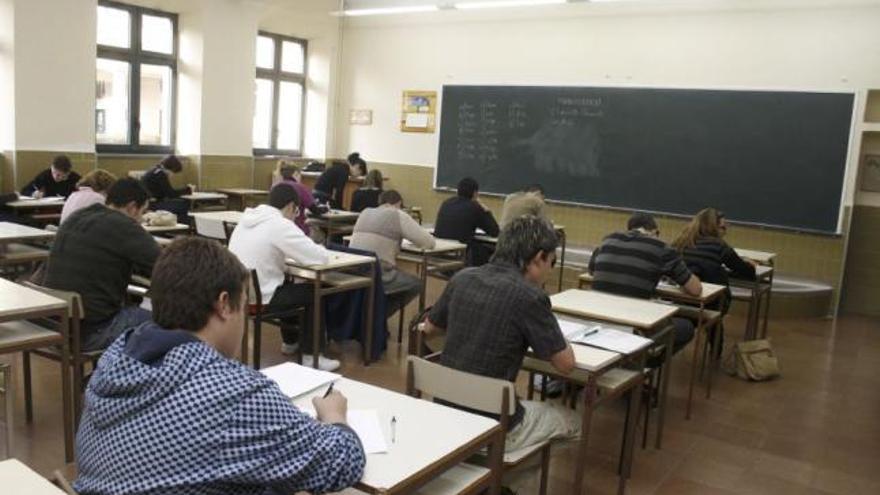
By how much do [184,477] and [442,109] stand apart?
31.5ft

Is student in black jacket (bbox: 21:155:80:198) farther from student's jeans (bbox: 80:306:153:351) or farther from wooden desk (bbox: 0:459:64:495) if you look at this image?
wooden desk (bbox: 0:459:64:495)

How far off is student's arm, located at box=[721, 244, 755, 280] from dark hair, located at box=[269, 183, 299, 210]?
10.4ft

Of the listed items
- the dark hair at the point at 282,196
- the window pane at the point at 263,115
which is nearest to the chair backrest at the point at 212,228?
the dark hair at the point at 282,196

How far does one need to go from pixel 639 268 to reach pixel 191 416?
3.61 meters

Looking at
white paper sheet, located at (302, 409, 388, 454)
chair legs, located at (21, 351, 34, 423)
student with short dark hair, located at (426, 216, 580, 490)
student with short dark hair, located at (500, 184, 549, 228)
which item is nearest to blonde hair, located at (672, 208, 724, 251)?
student with short dark hair, located at (500, 184, 549, 228)

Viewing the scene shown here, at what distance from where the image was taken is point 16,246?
545 cm

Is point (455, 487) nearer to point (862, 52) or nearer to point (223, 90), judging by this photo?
point (862, 52)

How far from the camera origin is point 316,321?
15.9 ft

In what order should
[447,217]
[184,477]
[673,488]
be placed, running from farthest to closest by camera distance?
1. [447,217]
2. [673,488]
3. [184,477]

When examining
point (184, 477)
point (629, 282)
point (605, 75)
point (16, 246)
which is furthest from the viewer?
point (605, 75)

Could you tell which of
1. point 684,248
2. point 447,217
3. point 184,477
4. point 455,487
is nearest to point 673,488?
point 455,487

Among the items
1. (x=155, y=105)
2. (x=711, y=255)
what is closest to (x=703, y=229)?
(x=711, y=255)

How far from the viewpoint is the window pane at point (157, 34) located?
995cm

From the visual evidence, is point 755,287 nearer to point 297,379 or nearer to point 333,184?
point 297,379
